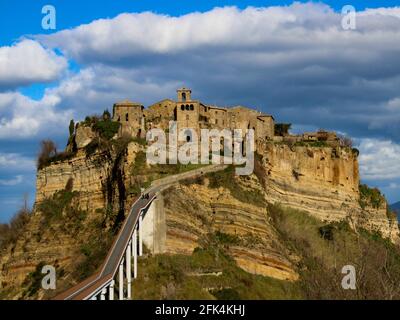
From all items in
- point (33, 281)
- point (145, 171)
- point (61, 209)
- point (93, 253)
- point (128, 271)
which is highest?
point (145, 171)

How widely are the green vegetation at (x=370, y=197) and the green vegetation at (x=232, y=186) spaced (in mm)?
25023

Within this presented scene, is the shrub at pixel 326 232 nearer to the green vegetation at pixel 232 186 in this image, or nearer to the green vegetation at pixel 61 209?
the green vegetation at pixel 232 186

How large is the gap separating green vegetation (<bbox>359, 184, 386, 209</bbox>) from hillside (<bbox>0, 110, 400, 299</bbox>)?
0.25 m

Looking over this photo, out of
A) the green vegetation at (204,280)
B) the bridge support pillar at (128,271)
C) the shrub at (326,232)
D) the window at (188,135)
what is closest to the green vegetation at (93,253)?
the green vegetation at (204,280)

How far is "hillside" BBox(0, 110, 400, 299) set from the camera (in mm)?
58438

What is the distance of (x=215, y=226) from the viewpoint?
213 ft

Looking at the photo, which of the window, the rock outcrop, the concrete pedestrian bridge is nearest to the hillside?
the rock outcrop

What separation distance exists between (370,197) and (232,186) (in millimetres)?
31019

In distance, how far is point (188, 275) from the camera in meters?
56.6

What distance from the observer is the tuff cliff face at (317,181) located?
79.5 m

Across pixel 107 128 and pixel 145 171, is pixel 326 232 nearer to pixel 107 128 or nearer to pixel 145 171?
pixel 145 171

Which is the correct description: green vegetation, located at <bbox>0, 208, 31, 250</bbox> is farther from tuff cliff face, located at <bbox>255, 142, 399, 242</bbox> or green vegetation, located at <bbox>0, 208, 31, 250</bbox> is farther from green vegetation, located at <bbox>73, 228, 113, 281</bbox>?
tuff cliff face, located at <bbox>255, 142, 399, 242</bbox>

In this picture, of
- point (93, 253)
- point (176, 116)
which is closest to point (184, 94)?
point (176, 116)

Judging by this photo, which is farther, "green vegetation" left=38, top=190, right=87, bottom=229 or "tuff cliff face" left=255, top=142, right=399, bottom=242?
"tuff cliff face" left=255, top=142, right=399, bottom=242
